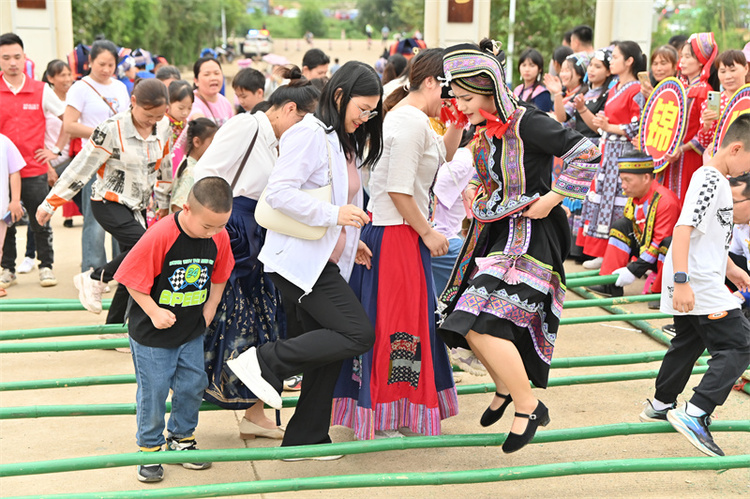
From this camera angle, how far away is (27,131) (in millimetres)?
7148

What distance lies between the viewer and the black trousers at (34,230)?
7.03 m

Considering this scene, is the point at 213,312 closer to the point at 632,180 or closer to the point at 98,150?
the point at 98,150

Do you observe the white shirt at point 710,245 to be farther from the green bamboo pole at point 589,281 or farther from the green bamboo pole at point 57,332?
the green bamboo pole at point 57,332

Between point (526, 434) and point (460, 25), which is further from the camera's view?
point (460, 25)

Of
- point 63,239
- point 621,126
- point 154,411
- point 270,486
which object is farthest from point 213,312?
point 63,239

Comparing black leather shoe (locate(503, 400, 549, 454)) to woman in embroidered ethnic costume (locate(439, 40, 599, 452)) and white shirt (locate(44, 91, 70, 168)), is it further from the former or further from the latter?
white shirt (locate(44, 91, 70, 168))

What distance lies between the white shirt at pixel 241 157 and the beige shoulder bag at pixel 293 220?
44 centimetres

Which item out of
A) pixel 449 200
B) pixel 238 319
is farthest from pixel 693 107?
pixel 238 319

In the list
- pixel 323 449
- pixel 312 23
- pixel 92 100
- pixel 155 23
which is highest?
pixel 312 23

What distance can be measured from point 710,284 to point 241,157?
2.33 m

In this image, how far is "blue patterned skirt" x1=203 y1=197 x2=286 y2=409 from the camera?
13.4 feet

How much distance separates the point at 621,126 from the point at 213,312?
4.65 m

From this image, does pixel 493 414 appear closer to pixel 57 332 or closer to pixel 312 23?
pixel 57 332

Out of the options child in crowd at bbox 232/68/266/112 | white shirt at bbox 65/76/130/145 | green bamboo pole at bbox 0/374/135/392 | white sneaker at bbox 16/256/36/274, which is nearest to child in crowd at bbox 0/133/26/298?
white shirt at bbox 65/76/130/145
